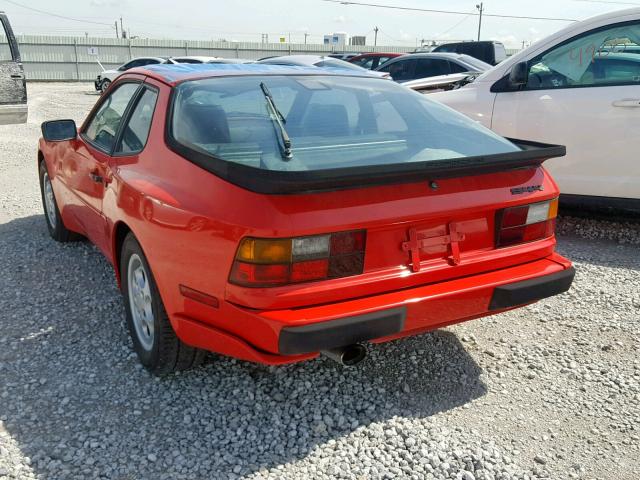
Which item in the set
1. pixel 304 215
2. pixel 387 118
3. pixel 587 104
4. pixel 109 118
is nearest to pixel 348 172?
pixel 304 215

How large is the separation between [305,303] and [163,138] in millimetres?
1110

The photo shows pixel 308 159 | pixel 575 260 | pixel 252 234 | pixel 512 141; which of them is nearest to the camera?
pixel 252 234

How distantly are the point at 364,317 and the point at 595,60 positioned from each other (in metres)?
3.81

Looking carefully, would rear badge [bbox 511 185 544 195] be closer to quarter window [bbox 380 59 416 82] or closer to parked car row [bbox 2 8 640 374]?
parked car row [bbox 2 8 640 374]

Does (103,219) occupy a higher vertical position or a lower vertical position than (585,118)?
lower

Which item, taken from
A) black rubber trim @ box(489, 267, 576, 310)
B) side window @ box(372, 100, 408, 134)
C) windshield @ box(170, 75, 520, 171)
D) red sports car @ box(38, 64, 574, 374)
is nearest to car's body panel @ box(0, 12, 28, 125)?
red sports car @ box(38, 64, 574, 374)

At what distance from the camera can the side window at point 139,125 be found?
3219mm

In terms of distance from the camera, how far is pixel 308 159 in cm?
286

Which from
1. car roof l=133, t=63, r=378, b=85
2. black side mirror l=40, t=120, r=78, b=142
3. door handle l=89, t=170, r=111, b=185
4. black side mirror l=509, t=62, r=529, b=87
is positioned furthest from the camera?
black side mirror l=509, t=62, r=529, b=87

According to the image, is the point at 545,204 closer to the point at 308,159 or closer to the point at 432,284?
the point at 432,284

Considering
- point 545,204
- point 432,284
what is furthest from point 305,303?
point 545,204

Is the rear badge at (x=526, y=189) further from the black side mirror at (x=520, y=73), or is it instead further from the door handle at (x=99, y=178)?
the black side mirror at (x=520, y=73)

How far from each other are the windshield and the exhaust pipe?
0.77 metres

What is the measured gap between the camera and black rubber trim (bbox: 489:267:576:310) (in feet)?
9.13
